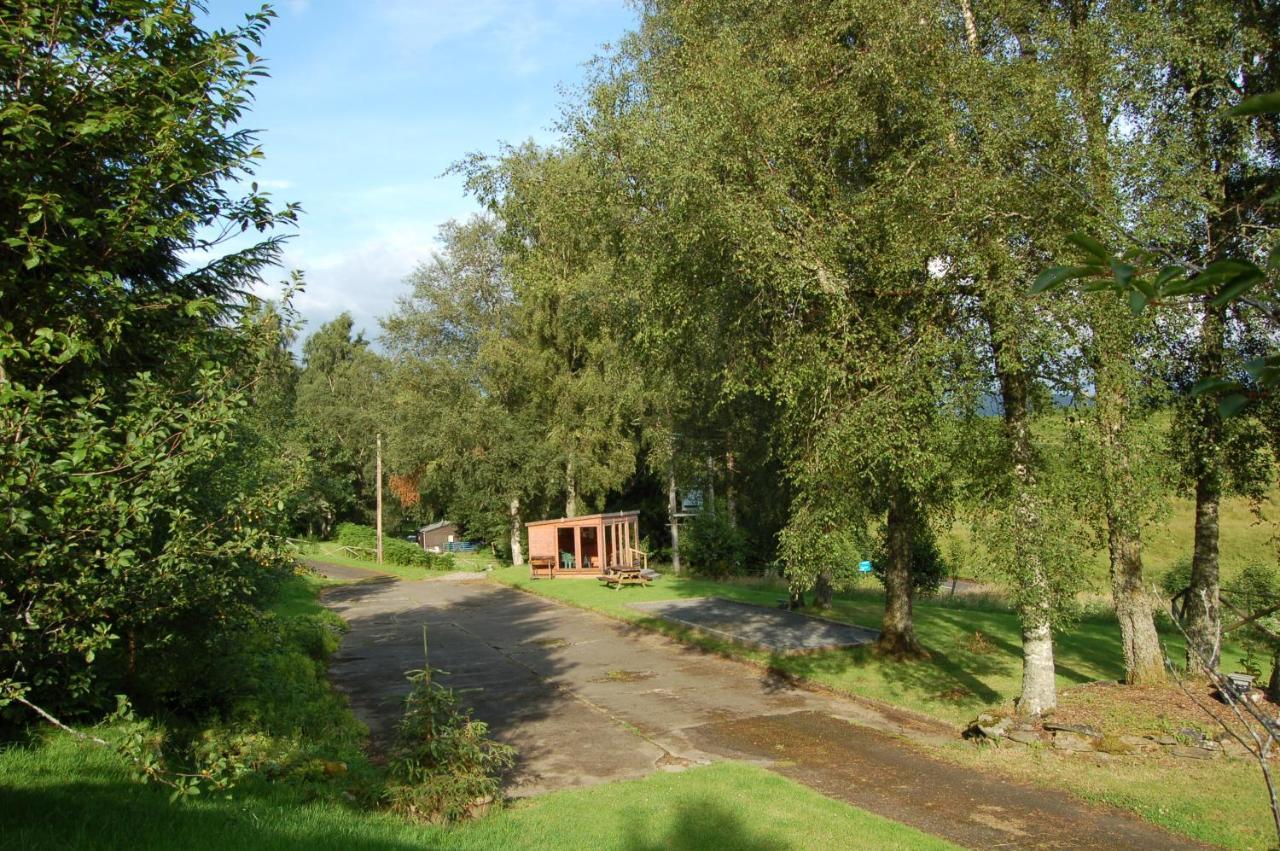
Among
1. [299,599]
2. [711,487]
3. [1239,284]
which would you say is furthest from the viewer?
[711,487]

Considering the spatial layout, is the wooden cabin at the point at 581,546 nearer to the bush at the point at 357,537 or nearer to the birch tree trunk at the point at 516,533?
the birch tree trunk at the point at 516,533

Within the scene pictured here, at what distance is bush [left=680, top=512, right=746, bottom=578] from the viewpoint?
99.1 ft

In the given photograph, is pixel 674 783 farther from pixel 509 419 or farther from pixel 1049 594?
pixel 509 419

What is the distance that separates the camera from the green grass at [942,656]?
12.9m

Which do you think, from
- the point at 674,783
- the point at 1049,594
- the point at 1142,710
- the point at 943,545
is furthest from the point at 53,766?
the point at 943,545

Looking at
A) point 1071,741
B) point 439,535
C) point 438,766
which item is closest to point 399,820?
point 438,766

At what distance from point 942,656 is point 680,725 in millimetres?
6393

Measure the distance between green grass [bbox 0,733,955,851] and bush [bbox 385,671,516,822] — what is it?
259mm

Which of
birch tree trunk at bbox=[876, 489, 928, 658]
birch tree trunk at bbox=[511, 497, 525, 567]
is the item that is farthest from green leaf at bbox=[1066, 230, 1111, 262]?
birch tree trunk at bbox=[511, 497, 525, 567]

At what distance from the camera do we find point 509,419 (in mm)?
35500

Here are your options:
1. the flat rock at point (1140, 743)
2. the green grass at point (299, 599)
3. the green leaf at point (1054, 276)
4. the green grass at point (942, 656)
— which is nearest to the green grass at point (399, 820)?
the flat rock at point (1140, 743)

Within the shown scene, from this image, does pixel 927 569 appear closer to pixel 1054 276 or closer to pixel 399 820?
pixel 399 820

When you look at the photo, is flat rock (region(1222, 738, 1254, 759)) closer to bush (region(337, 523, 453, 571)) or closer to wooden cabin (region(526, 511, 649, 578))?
wooden cabin (region(526, 511, 649, 578))

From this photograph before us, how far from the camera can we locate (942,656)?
15.4m
